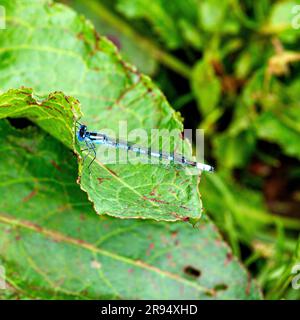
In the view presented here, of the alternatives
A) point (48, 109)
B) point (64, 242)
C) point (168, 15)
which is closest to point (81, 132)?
point (48, 109)

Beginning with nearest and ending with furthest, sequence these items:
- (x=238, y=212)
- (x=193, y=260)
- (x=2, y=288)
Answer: (x=2, y=288)
(x=193, y=260)
(x=238, y=212)

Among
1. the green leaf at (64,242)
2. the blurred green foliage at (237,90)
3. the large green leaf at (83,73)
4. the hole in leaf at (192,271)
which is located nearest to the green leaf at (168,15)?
the blurred green foliage at (237,90)

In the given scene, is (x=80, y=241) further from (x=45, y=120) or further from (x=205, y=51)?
(x=205, y=51)

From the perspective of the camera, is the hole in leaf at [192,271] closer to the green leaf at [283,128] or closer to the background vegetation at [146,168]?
the background vegetation at [146,168]

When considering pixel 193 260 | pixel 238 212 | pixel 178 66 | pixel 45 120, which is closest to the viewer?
pixel 45 120

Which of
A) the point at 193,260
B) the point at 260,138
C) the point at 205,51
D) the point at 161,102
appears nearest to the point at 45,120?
the point at 161,102

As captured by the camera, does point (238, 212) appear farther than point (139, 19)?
No
